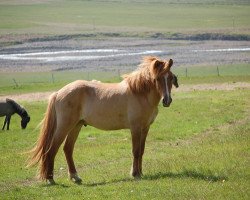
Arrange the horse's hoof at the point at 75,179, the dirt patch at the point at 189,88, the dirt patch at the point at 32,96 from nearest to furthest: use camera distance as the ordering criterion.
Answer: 1. the horse's hoof at the point at 75,179
2. the dirt patch at the point at 32,96
3. the dirt patch at the point at 189,88

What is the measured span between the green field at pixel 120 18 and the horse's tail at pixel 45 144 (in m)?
60.1

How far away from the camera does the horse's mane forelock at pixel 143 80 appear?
13211 mm

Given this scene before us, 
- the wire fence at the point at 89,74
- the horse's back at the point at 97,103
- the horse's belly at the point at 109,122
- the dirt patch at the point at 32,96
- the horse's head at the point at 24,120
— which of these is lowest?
the wire fence at the point at 89,74

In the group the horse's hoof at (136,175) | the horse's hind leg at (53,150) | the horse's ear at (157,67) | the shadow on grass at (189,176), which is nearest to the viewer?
the shadow on grass at (189,176)

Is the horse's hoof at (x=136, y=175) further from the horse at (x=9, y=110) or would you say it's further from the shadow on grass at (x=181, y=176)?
the horse at (x=9, y=110)

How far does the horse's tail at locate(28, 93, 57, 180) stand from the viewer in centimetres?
1327

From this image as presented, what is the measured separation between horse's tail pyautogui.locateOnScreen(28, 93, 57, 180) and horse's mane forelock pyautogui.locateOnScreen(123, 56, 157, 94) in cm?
179

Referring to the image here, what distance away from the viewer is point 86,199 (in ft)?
35.9

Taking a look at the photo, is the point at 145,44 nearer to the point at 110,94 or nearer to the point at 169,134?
the point at 169,134

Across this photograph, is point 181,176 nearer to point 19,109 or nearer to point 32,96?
point 19,109

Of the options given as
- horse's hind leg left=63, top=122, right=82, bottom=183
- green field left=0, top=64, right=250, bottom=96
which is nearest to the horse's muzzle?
horse's hind leg left=63, top=122, right=82, bottom=183

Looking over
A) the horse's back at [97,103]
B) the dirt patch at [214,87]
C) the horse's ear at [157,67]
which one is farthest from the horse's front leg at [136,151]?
the dirt patch at [214,87]

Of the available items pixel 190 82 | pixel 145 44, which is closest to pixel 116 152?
pixel 190 82

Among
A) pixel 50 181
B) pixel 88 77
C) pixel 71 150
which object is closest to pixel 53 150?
pixel 71 150
